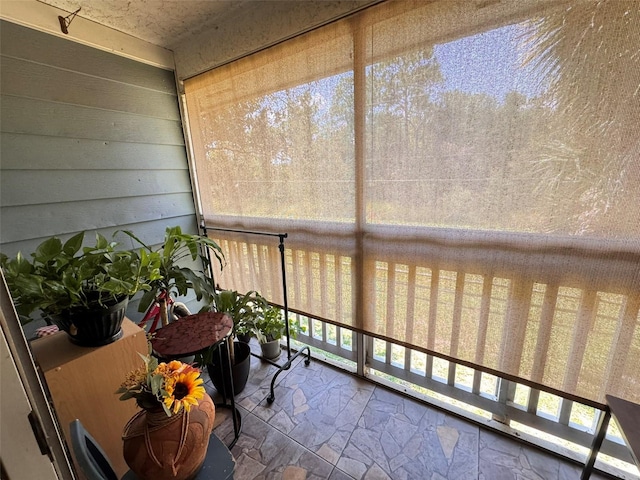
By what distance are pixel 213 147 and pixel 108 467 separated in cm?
178

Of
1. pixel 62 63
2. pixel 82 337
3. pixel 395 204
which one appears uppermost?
pixel 62 63

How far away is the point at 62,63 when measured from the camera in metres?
1.47

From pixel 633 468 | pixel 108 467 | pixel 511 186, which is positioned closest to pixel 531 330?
pixel 511 186

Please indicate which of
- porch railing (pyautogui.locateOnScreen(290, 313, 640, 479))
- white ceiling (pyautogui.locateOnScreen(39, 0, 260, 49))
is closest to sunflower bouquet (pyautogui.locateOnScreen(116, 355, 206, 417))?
porch railing (pyautogui.locateOnScreen(290, 313, 640, 479))

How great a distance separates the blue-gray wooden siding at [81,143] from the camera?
1.34m

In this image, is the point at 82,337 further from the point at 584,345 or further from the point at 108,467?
the point at 584,345

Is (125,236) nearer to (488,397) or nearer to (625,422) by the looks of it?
(488,397)

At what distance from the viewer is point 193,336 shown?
1.21 metres

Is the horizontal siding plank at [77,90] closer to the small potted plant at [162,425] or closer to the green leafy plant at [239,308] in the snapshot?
the green leafy plant at [239,308]

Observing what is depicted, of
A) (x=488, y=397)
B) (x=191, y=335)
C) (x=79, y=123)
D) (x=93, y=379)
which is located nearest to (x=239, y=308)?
(x=191, y=335)

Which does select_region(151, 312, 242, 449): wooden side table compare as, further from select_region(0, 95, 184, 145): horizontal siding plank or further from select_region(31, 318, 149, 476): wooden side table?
select_region(0, 95, 184, 145): horizontal siding plank

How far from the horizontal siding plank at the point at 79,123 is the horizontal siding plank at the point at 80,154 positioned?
35 millimetres

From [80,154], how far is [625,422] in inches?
110

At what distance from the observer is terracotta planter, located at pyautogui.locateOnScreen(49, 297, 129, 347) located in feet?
3.11
